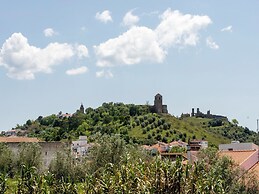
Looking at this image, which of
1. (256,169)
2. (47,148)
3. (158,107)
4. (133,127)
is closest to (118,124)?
(133,127)

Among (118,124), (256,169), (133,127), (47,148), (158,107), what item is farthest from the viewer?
(158,107)

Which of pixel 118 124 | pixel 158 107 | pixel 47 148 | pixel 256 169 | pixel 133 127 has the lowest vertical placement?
pixel 256 169

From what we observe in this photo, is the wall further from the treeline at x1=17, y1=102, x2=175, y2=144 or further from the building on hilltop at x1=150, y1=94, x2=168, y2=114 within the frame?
the building on hilltop at x1=150, y1=94, x2=168, y2=114

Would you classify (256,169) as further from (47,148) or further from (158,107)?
(158,107)

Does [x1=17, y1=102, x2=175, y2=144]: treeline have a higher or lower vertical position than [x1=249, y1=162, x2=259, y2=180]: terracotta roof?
higher

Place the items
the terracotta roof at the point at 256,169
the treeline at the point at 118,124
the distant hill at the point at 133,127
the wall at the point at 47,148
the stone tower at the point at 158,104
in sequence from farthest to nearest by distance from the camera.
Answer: the stone tower at the point at 158,104
the distant hill at the point at 133,127
the treeline at the point at 118,124
the wall at the point at 47,148
the terracotta roof at the point at 256,169

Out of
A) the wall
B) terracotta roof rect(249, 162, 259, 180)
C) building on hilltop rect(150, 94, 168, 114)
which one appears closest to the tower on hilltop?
building on hilltop rect(150, 94, 168, 114)

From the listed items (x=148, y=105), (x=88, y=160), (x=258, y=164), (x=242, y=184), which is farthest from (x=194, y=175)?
(x=148, y=105)

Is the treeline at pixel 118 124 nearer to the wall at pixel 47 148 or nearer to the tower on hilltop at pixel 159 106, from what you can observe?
the tower on hilltop at pixel 159 106

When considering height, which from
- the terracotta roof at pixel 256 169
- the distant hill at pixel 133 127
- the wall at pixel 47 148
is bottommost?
the terracotta roof at pixel 256 169

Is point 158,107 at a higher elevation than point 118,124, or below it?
higher

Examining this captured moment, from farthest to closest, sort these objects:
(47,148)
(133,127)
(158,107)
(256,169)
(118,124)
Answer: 1. (158,107)
2. (118,124)
3. (133,127)
4. (47,148)
5. (256,169)

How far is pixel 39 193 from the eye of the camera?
60.7ft

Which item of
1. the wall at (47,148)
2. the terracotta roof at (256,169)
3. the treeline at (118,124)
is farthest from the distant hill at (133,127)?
the terracotta roof at (256,169)
